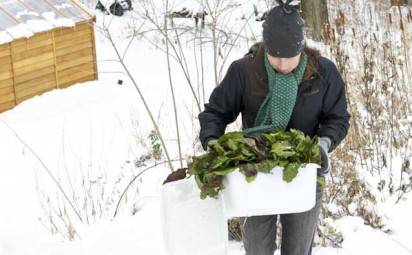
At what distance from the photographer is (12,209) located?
6.70 meters

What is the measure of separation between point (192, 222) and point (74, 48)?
9356 millimetres

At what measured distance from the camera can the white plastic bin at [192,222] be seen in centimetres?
317

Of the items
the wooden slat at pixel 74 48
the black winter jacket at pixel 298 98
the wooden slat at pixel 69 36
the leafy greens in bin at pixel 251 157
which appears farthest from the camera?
the wooden slat at pixel 74 48

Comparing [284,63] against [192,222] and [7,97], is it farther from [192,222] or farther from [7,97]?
[7,97]

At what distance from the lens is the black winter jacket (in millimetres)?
3240

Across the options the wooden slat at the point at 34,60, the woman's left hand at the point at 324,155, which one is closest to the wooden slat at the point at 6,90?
the wooden slat at the point at 34,60

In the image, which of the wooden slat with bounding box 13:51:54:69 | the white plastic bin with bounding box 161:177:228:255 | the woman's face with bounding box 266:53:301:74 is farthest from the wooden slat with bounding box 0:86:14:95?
the woman's face with bounding box 266:53:301:74

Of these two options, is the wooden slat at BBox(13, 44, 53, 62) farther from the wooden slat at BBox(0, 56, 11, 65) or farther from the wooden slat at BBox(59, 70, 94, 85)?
the wooden slat at BBox(59, 70, 94, 85)

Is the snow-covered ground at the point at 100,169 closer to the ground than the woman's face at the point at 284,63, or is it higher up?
closer to the ground

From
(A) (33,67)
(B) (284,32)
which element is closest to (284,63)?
(B) (284,32)

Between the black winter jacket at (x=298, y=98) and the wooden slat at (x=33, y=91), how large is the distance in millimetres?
8338

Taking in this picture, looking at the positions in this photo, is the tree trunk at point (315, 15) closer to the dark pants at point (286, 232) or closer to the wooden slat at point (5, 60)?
the wooden slat at point (5, 60)

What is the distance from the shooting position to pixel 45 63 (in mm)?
11633

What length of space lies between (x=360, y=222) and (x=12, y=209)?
338 cm
